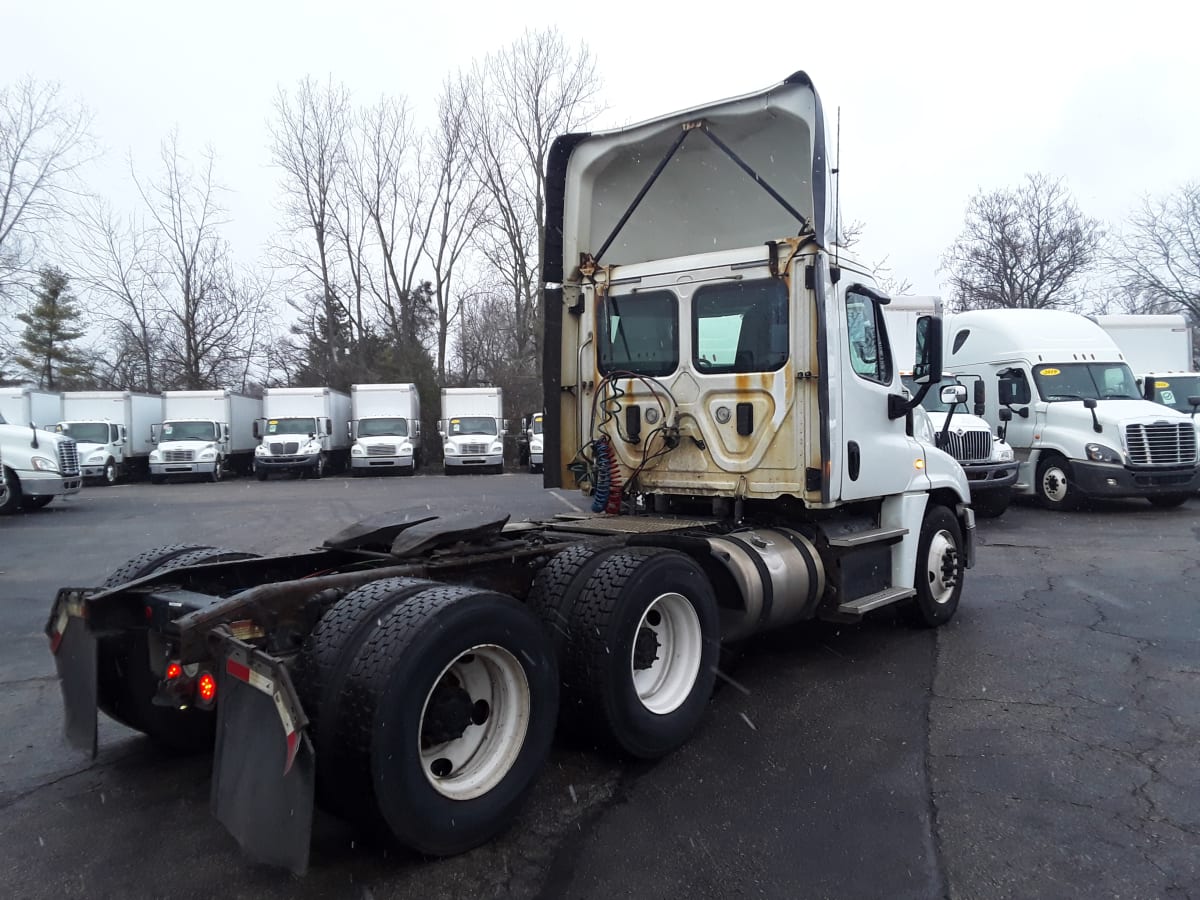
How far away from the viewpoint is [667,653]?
15.2 ft

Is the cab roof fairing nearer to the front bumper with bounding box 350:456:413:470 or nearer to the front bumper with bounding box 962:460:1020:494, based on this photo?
the front bumper with bounding box 962:460:1020:494

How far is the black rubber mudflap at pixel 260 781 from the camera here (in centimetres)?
278

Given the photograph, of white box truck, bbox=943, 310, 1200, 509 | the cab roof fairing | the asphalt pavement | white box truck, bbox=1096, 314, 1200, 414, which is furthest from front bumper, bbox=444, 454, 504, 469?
the cab roof fairing

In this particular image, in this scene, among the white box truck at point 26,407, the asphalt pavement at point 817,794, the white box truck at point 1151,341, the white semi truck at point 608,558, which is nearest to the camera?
the white semi truck at point 608,558

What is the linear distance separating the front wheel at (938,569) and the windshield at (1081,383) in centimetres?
920

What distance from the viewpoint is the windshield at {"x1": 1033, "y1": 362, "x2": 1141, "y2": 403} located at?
14.9 metres

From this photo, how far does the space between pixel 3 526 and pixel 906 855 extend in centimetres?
1637

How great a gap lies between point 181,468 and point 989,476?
2464 cm

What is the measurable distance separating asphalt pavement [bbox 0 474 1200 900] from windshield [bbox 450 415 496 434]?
22655mm

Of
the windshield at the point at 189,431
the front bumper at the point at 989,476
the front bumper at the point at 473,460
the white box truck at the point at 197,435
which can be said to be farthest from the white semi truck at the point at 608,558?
the windshield at the point at 189,431

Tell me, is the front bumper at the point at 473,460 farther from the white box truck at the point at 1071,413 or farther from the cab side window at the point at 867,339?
the cab side window at the point at 867,339

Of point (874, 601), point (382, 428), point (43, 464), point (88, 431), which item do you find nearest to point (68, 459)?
point (43, 464)

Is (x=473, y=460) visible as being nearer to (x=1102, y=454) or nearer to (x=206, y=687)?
(x=1102, y=454)

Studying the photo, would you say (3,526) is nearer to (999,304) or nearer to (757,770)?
(757,770)
